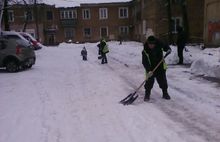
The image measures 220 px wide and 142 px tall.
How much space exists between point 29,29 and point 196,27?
3317 centimetres

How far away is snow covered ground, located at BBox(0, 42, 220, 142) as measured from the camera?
7.63m

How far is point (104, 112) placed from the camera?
31.1 ft

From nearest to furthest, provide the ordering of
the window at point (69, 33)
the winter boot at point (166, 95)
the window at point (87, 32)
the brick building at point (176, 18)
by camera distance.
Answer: the winter boot at point (166, 95) < the brick building at point (176, 18) < the window at point (87, 32) < the window at point (69, 33)

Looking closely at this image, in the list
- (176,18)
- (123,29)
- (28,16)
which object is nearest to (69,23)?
(28,16)

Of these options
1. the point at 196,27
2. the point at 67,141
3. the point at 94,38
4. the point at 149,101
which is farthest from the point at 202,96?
the point at 94,38

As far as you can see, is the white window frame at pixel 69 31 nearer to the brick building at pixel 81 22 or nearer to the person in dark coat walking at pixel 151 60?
the brick building at pixel 81 22

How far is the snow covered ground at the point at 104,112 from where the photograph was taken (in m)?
7.63

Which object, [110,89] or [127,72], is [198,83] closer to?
[110,89]

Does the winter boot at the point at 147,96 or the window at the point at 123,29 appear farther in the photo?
the window at the point at 123,29

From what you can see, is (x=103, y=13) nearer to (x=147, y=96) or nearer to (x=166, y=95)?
(x=166, y=95)

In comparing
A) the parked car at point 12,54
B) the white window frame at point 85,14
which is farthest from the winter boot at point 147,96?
the white window frame at point 85,14

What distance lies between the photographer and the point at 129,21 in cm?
6525

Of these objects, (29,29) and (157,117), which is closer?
(157,117)

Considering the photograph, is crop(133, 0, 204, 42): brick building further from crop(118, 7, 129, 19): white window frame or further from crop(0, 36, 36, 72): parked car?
crop(0, 36, 36, 72): parked car
